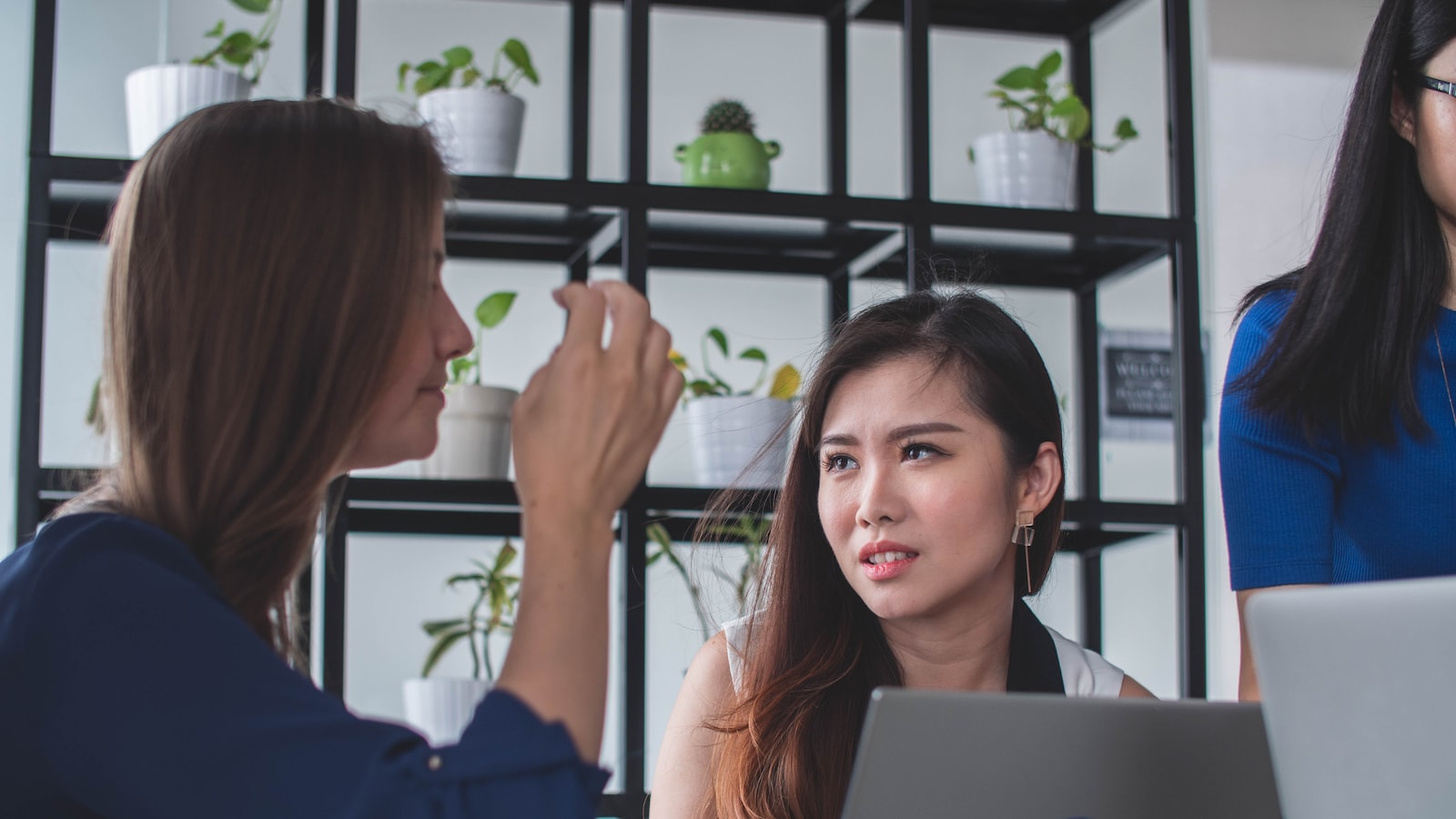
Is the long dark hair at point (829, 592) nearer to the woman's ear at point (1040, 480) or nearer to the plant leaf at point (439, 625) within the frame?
the woman's ear at point (1040, 480)

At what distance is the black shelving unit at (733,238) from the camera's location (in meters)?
2.11

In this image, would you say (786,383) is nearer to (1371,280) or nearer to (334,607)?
(334,607)

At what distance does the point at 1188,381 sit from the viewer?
2.44 metres

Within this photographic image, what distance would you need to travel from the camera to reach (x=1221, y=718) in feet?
3.16

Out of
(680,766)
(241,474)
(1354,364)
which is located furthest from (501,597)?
(241,474)

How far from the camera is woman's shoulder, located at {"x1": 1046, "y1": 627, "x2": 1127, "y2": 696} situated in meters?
1.74

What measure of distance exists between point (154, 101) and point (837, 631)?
130cm

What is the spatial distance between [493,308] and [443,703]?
614mm

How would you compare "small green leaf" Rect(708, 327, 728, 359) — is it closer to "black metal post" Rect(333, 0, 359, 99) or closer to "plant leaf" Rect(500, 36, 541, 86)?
"plant leaf" Rect(500, 36, 541, 86)

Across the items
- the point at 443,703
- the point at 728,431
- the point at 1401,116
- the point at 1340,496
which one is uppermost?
the point at 1401,116

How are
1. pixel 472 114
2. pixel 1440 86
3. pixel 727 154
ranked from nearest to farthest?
pixel 1440 86 → pixel 472 114 → pixel 727 154

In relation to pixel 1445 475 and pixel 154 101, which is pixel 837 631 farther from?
pixel 154 101

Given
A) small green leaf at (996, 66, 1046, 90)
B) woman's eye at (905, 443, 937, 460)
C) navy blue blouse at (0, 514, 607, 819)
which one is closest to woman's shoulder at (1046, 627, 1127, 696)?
woman's eye at (905, 443, 937, 460)

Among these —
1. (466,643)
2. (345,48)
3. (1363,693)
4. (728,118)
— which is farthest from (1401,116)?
(466,643)
